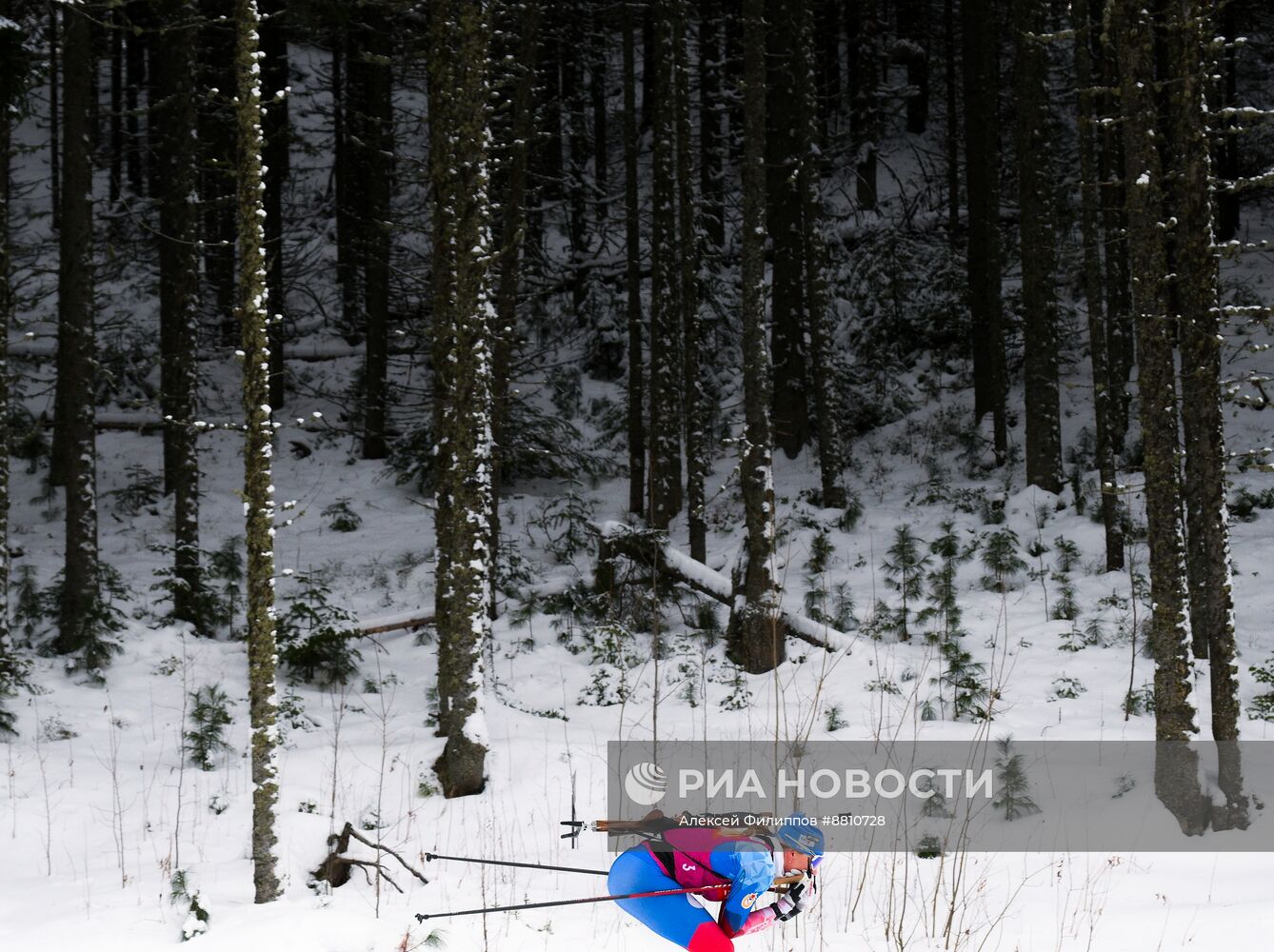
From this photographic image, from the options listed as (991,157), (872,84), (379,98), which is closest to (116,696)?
(379,98)

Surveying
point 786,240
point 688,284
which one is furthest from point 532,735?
point 786,240

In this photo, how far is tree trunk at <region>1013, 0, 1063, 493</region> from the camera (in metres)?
16.0

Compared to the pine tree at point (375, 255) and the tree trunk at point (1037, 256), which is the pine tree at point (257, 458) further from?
the pine tree at point (375, 255)

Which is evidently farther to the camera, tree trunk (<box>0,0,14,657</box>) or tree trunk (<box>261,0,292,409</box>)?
tree trunk (<box>261,0,292,409</box>)

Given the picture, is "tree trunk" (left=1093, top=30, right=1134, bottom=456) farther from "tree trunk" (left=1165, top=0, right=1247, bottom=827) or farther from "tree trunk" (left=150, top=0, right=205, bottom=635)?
"tree trunk" (left=150, top=0, right=205, bottom=635)

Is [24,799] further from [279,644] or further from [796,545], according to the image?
[796,545]

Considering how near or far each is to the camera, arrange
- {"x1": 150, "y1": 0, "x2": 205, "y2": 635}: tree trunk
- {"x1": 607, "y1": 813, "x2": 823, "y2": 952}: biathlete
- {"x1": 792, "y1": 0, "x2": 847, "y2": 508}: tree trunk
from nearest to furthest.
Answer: {"x1": 607, "y1": 813, "x2": 823, "y2": 952}: biathlete < {"x1": 150, "y1": 0, "x2": 205, "y2": 635}: tree trunk < {"x1": 792, "y1": 0, "x2": 847, "y2": 508}: tree trunk

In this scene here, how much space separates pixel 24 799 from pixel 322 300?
19.6 metres

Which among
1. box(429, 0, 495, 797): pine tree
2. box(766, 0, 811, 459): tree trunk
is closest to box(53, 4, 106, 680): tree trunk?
box(429, 0, 495, 797): pine tree

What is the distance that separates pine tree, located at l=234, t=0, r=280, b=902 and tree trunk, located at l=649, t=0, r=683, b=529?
9.33m

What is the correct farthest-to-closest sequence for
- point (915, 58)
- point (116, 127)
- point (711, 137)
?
point (116, 127) < point (915, 58) < point (711, 137)

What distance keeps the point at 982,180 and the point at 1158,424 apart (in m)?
13.1

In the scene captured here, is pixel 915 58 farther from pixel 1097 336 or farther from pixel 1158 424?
pixel 1158 424

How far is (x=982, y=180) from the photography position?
1934 centimetres
